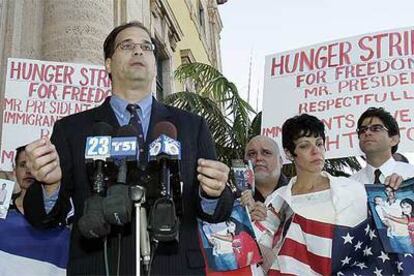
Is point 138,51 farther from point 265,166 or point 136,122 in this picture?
point 265,166

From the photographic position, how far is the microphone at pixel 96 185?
5.82 feet

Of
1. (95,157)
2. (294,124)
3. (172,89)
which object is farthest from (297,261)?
(172,89)

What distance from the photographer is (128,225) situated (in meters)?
2.10

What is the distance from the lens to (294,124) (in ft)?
11.8

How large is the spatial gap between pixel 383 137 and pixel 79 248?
2124 millimetres

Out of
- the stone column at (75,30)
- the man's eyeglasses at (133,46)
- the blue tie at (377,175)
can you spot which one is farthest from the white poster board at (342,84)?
the man's eyeglasses at (133,46)

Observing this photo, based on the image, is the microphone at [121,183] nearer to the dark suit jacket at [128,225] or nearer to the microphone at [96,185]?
the microphone at [96,185]

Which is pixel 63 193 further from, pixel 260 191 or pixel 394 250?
pixel 260 191

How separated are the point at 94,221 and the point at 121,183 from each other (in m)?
0.13

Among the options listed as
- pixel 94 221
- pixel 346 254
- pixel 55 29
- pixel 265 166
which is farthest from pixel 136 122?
pixel 55 29

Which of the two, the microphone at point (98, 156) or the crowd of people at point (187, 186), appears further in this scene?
the crowd of people at point (187, 186)

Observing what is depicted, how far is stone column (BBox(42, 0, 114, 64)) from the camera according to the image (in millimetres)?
6414

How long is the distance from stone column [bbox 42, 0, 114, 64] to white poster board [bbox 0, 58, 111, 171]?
103cm

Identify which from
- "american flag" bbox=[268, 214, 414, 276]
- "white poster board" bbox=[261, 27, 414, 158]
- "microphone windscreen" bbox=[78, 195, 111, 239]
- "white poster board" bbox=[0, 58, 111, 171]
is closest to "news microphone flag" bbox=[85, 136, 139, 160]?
"microphone windscreen" bbox=[78, 195, 111, 239]
